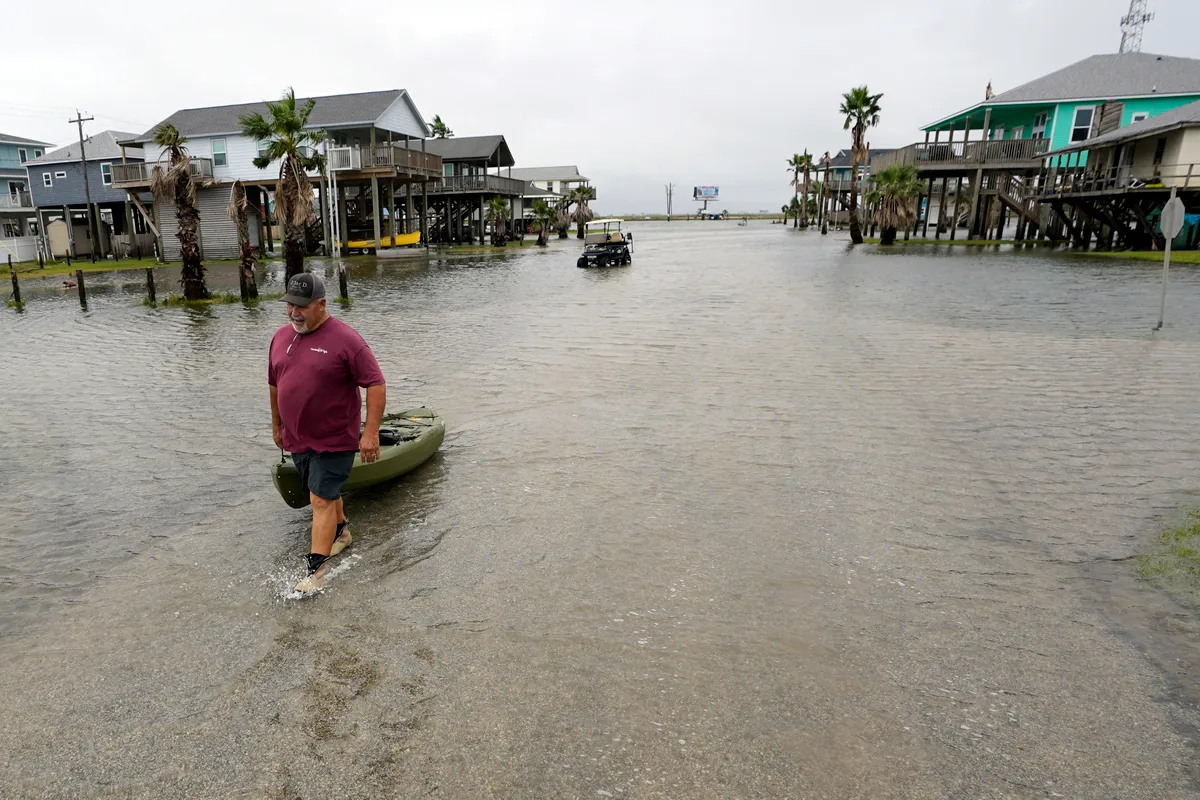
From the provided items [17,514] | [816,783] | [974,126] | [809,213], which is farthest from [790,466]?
[809,213]

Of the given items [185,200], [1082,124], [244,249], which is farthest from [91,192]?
[1082,124]

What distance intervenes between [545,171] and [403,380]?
3963 inches

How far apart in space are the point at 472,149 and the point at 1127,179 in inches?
1609

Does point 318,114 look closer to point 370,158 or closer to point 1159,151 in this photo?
point 370,158

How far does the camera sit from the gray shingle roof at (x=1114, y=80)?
135 feet

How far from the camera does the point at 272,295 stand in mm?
24312

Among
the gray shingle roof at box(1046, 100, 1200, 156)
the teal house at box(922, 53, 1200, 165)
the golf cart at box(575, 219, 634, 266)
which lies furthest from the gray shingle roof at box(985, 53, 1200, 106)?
the golf cart at box(575, 219, 634, 266)

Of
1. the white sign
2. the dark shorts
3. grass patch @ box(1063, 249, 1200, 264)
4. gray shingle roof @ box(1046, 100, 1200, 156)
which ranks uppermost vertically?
gray shingle roof @ box(1046, 100, 1200, 156)

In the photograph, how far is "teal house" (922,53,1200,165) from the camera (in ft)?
134

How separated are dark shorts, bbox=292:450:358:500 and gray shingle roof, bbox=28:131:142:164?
5003cm

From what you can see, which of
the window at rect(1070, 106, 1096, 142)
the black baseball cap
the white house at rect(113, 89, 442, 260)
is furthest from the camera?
the window at rect(1070, 106, 1096, 142)

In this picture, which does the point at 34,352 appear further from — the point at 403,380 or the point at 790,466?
the point at 790,466

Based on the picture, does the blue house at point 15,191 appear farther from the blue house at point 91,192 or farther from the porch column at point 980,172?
the porch column at point 980,172

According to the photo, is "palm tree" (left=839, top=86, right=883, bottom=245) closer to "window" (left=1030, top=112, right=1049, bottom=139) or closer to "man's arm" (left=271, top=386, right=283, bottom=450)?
"window" (left=1030, top=112, right=1049, bottom=139)
